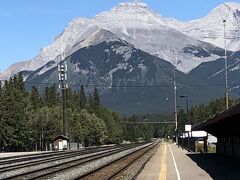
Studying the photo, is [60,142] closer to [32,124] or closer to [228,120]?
[32,124]

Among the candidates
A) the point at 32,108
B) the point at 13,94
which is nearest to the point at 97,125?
the point at 32,108

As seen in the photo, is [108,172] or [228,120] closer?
[228,120]

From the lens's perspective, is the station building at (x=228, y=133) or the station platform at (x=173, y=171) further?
the station building at (x=228, y=133)

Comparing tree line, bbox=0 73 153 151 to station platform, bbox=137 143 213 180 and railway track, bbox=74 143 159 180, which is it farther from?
A: station platform, bbox=137 143 213 180

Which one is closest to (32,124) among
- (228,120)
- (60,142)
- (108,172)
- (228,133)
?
(60,142)

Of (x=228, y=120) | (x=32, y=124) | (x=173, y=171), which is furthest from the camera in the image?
(x=32, y=124)

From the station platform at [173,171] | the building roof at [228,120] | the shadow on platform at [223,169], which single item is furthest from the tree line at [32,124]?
the shadow on platform at [223,169]

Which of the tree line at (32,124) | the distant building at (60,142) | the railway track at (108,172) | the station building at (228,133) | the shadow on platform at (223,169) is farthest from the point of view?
the tree line at (32,124)

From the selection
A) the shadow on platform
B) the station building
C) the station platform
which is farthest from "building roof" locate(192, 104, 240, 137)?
the station platform

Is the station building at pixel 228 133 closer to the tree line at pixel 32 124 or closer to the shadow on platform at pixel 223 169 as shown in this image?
the shadow on platform at pixel 223 169

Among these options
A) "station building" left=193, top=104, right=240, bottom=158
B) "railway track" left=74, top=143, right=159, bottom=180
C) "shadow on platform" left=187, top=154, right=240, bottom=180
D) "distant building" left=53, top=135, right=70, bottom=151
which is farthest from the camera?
"distant building" left=53, top=135, right=70, bottom=151

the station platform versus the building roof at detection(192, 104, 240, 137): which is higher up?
the building roof at detection(192, 104, 240, 137)

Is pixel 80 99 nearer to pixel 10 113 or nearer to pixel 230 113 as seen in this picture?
pixel 10 113

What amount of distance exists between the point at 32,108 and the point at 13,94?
37.7ft
